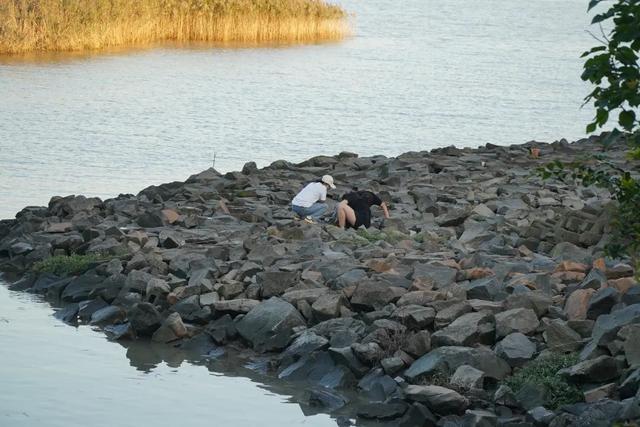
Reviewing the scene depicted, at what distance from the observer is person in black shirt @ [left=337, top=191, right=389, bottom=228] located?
1616cm

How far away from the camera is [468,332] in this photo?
10.7 meters

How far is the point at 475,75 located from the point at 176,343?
32.6 metres

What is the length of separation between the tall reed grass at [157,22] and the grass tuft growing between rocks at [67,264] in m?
25.1

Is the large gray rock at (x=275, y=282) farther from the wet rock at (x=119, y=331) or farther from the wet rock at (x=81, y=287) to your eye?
the wet rock at (x=81, y=287)

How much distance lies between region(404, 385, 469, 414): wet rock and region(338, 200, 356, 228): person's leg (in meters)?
6.33

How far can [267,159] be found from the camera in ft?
86.6

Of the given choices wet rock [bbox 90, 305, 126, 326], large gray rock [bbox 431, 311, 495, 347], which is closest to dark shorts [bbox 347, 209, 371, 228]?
wet rock [bbox 90, 305, 126, 326]

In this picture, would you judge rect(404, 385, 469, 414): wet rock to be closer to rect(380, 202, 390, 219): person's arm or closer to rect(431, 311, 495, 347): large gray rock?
rect(431, 311, 495, 347): large gray rock

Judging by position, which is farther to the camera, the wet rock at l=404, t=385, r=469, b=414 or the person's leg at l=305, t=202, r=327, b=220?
the person's leg at l=305, t=202, r=327, b=220

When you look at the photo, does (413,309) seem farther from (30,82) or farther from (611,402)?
(30,82)

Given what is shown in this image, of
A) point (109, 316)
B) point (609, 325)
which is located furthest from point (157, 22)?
point (609, 325)

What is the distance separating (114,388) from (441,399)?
307cm

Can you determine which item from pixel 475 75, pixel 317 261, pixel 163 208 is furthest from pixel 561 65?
pixel 317 261

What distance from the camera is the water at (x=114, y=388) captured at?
1033cm
